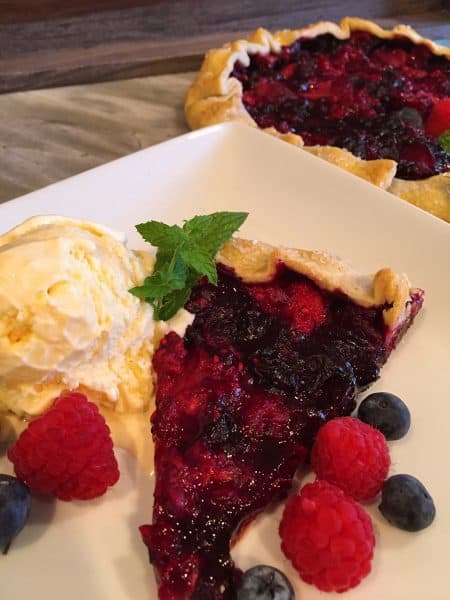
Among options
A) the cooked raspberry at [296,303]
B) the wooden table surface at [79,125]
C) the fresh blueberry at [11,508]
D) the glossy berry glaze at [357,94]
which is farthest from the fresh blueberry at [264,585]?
the wooden table surface at [79,125]

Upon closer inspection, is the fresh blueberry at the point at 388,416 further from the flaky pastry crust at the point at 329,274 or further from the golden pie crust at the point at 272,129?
the golden pie crust at the point at 272,129

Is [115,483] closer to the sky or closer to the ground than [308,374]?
closer to the ground

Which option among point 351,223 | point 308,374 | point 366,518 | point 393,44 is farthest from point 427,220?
point 393,44

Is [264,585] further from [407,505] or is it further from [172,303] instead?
[172,303]

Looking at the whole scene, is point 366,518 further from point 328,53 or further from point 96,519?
point 328,53

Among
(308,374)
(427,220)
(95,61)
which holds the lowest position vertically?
(95,61)
